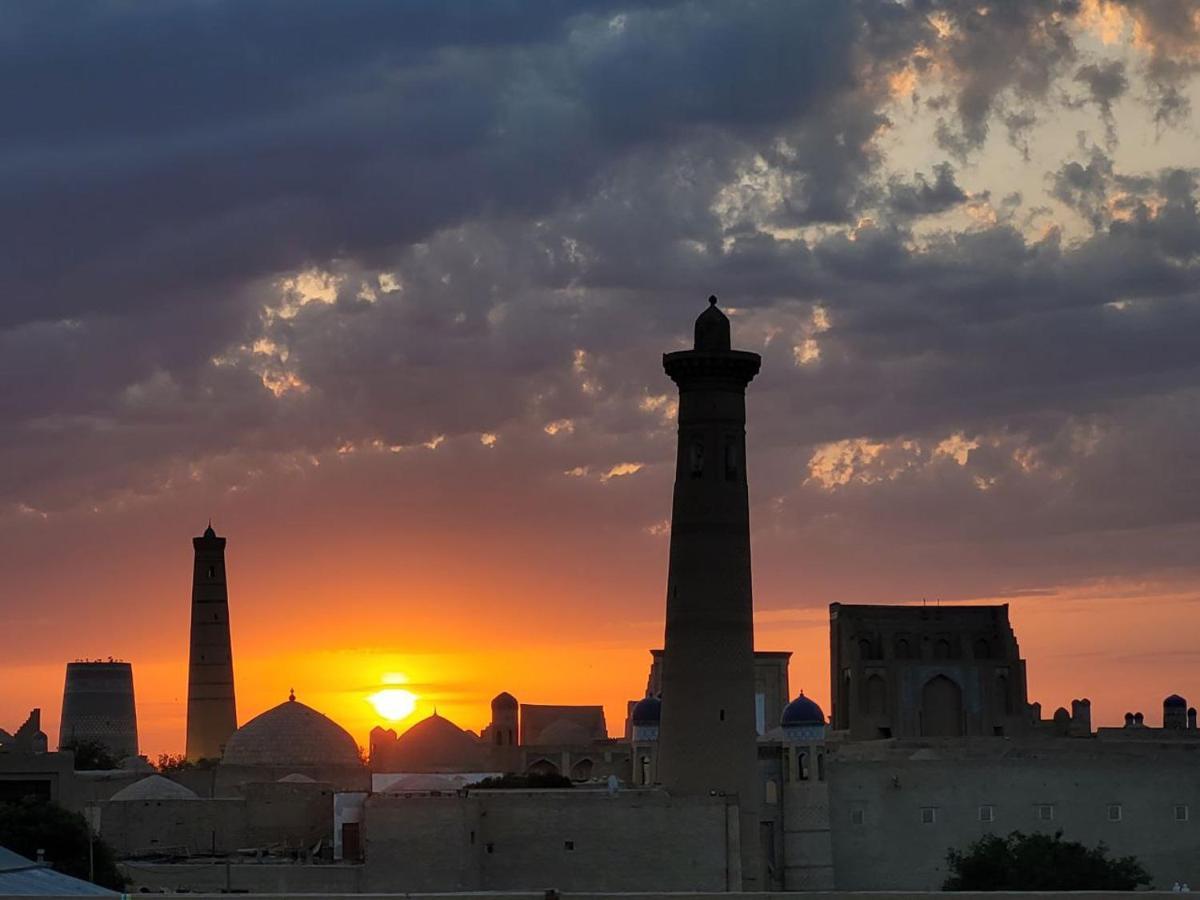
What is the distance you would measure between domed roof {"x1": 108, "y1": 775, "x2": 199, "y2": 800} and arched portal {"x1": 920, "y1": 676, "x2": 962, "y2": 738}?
28.9m

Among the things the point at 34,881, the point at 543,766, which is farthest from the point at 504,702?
the point at 34,881

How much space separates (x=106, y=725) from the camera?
4756 inches

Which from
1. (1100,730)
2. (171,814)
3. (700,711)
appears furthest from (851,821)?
(1100,730)

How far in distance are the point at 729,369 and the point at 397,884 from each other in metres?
14.3

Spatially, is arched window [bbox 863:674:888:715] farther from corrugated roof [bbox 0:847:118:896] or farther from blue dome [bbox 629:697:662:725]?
corrugated roof [bbox 0:847:118:896]

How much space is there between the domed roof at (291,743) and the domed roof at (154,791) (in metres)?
7.42

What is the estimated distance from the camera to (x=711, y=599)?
5612 cm

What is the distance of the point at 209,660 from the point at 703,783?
42.5 metres

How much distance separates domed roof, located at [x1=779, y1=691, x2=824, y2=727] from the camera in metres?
64.1

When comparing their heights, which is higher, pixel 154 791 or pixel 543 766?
pixel 543 766

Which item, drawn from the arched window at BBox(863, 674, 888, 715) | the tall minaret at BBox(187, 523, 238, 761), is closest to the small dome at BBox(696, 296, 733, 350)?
the arched window at BBox(863, 674, 888, 715)

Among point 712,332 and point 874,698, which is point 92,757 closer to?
point 874,698

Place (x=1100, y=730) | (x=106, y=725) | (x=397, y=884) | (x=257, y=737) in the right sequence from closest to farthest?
(x=397, y=884) < (x=257, y=737) < (x=1100, y=730) < (x=106, y=725)

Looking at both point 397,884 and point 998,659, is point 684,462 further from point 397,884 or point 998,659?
point 998,659
